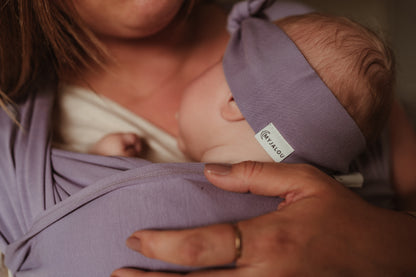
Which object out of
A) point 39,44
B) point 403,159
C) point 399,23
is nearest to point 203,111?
point 39,44

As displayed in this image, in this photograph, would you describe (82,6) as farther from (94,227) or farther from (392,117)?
(392,117)

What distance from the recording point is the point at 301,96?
728mm

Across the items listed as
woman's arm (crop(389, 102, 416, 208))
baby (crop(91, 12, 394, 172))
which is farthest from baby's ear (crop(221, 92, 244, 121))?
woman's arm (crop(389, 102, 416, 208))

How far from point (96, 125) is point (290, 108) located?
0.48m

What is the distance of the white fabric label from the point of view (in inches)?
29.1

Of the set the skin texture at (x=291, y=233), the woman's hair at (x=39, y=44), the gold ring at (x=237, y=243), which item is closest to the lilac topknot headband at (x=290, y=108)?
the skin texture at (x=291, y=233)

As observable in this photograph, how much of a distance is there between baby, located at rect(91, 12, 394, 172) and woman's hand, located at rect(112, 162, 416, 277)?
0.37ft

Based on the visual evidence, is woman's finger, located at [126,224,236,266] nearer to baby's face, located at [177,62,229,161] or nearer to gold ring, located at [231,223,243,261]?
gold ring, located at [231,223,243,261]

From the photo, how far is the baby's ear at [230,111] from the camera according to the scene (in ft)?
2.51

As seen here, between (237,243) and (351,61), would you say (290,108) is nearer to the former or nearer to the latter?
(351,61)

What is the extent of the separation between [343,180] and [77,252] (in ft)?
1.87

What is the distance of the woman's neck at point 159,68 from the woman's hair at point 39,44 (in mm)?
77

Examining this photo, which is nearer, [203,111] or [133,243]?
[133,243]

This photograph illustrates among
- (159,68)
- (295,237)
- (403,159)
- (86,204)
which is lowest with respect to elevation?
(403,159)
